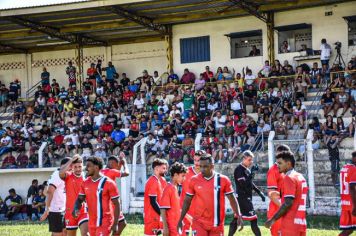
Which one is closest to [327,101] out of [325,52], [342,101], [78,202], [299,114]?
[342,101]

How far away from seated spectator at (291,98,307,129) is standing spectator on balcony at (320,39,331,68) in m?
3.43

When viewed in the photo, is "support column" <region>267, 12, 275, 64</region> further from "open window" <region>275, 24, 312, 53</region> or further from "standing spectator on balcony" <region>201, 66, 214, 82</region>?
"standing spectator on balcony" <region>201, 66, 214, 82</region>

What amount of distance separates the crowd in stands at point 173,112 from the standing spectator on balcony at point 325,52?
243mm

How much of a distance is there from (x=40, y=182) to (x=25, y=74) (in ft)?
35.7

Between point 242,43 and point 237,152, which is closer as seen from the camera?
point 237,152

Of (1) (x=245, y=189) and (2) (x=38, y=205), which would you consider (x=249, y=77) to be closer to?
(2) (x=38, y=205)

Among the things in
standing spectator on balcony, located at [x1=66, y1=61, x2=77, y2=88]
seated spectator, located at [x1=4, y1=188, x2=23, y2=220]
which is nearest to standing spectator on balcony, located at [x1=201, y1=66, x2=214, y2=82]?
standing spectator on balcony, located at [x1=66, y1=61, x2=77, y2=88]

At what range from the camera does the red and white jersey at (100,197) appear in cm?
1336

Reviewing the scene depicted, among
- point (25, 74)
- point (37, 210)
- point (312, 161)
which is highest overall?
point (25, 74)

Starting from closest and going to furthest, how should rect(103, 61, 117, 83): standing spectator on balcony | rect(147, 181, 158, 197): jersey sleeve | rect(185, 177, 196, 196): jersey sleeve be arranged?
rect(185, 177, 196, 196): jersey sleeve < rect(147, 181, 158, 197): jersey sleeve < rect(103, 61, 117, 83): standing spectator on balcony

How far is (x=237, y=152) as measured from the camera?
86.2ft

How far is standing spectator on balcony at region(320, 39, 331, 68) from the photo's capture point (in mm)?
31078

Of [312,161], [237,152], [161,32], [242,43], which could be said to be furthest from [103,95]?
[312,161]

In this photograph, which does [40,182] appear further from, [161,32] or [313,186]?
[313,186]
